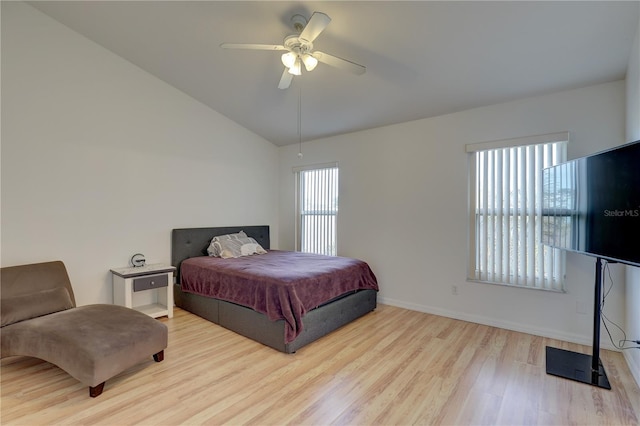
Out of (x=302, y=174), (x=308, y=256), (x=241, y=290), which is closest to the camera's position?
(x=241, y=290)

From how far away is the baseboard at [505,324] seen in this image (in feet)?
9.67

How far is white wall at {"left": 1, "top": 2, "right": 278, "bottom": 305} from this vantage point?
2941 millimetres

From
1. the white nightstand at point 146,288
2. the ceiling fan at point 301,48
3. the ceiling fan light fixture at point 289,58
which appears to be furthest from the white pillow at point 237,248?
the ceiling fan light fixture at point 289,58

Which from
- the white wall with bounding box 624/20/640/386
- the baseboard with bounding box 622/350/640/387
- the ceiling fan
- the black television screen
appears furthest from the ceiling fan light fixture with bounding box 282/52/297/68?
the baseboard with bounding box 622/350/640/387

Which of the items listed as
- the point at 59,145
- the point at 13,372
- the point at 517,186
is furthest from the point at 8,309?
the point at 517,186

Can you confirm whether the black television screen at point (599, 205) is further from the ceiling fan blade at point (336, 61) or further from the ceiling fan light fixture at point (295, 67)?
the ceiling fan light fixture at point (295, 67)

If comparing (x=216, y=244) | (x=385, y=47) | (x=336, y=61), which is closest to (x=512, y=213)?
(x=385, y=47)

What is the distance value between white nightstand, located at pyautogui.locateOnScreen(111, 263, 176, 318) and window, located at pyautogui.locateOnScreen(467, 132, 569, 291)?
3.69 m

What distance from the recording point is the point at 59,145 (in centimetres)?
319

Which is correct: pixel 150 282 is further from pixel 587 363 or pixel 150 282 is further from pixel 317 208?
pixel 587 363

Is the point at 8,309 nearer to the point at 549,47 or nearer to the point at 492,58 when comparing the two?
the point at 492,58

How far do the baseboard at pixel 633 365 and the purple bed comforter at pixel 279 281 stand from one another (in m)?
2.36

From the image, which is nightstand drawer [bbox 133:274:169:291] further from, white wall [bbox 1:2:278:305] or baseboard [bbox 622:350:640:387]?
baseboard [bbox 622:350:640:387]

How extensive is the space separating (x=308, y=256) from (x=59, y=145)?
3.12 meters
